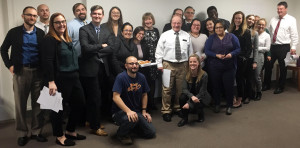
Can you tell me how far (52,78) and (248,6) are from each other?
175 inches

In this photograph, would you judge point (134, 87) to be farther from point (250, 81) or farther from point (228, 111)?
point (250, 81)

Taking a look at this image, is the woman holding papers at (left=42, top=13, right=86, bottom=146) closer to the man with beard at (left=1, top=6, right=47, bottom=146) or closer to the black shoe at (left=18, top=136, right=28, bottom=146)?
the man with beard at (left=1, top=6, right=47, bottom=146)

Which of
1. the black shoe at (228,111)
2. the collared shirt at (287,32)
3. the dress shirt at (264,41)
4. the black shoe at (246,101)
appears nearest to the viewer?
the black shoe at (228,111)

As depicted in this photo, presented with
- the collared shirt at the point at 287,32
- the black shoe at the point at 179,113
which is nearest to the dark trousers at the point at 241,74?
the black shoe at the point at 179,113

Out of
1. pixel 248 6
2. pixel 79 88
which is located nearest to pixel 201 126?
pixel 79 88

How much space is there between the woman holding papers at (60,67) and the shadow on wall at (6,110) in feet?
3.98

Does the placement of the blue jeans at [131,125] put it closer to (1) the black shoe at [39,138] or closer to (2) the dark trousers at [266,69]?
(1) the black shoe at [39,138]

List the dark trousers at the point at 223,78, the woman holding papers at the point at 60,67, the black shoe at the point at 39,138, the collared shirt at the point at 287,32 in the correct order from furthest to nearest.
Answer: the collared shirt at the point at 287,32 → the dark trousers at the point at 223,78 → the black shoe at the point at 39,138 → the woman holding papers at the point at 60,67

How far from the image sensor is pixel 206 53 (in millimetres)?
3678

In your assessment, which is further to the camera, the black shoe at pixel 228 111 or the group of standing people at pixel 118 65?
the black shoe at pixel 228 111

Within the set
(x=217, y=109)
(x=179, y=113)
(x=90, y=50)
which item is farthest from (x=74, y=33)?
(x=217, y=109)

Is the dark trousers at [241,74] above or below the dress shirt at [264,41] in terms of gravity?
below

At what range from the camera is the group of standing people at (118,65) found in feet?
8.57

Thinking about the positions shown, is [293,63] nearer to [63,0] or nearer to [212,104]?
[212,104]
